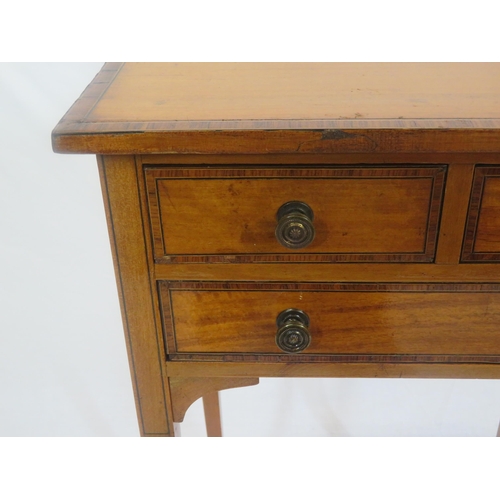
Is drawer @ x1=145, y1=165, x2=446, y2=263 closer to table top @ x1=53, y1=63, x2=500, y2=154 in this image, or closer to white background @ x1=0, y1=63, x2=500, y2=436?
table top @ x1=53, y1=63, x2=500, y2=154

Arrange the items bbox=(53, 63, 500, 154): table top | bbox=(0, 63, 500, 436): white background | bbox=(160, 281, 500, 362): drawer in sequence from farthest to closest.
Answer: bbox=(0, 63, 500, 436): white background < bbox=(160, 281, 500, 362): drawer < bbox=(53, 63, 500, 154): table top

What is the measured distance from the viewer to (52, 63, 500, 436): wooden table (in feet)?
2.22

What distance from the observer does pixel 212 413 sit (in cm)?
129

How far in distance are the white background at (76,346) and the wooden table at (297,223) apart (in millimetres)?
439

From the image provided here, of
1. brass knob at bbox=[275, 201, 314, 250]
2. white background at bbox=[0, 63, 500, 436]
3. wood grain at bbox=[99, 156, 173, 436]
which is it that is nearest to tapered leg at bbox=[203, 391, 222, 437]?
white background at bbox=[0, 63, 500, 436]

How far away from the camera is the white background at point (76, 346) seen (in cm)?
123

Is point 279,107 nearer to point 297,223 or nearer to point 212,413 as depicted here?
point 297,223

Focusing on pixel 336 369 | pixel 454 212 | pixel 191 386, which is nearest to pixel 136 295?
pixel 191 386

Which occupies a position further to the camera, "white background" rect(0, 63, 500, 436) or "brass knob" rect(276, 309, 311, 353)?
"white background" rect(0, 63, 500, 436)

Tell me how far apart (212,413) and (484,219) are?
0.77 meters

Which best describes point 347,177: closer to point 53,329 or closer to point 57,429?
point 53,329

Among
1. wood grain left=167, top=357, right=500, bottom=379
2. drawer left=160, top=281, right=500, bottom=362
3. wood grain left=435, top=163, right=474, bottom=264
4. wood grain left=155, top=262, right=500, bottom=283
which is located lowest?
wood grain left=167, top=357, right=500, bottom=379

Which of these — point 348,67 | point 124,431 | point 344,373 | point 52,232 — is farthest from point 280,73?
point 124,431

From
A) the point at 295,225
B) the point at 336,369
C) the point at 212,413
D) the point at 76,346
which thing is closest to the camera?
the point at 295,225
